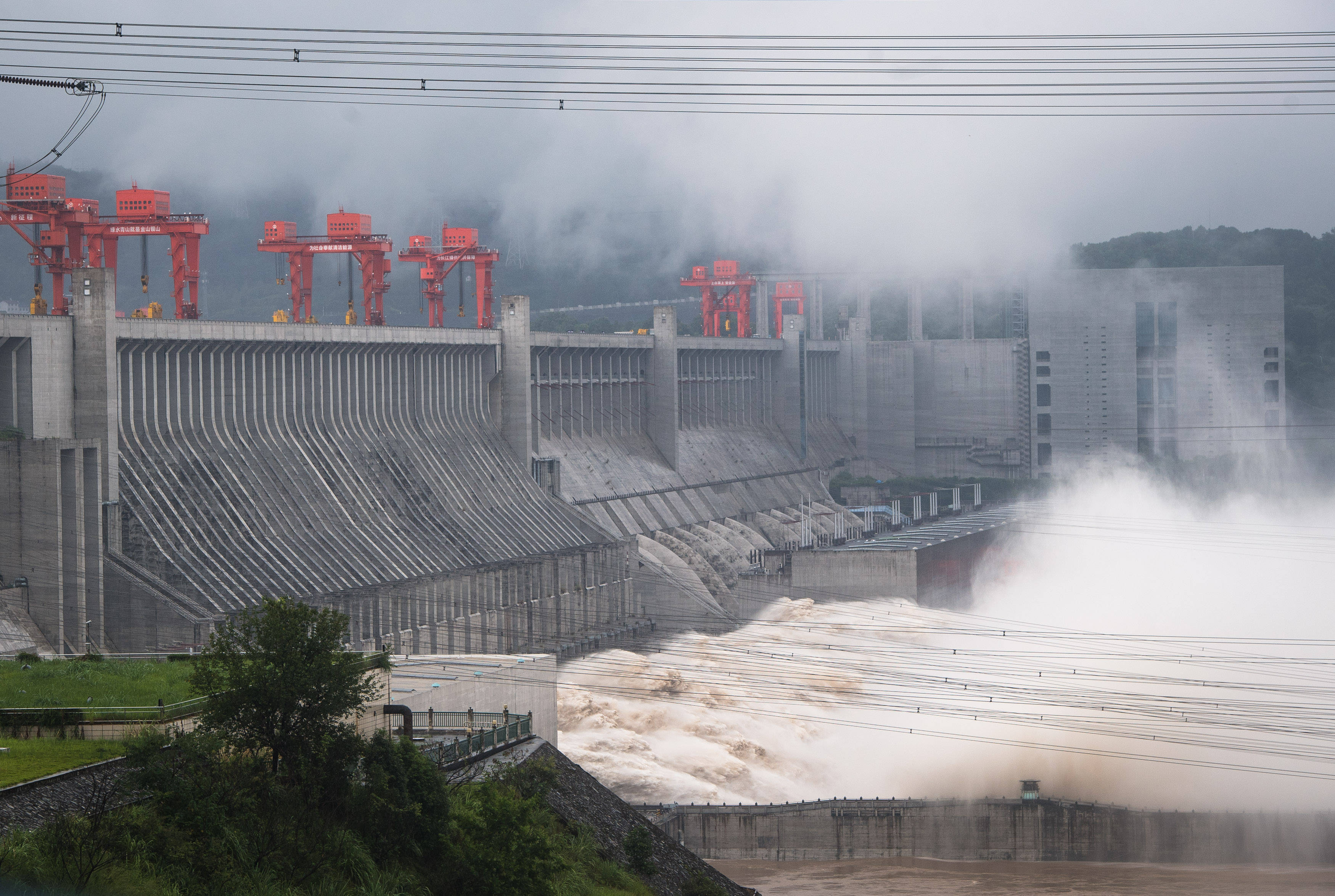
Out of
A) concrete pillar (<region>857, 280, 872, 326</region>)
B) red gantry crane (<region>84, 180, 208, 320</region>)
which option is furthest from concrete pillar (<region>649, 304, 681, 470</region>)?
red gantry crane (<region>84, 180, 208, 320</region>)

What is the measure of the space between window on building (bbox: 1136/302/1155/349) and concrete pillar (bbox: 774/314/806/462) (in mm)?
17896

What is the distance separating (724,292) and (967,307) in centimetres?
1706

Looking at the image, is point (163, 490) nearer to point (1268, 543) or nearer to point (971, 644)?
point (971, 644)

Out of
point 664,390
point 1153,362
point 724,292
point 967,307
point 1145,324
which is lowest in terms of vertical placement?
point 664,390

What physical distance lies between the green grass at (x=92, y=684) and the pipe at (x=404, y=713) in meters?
3.09

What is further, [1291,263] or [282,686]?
[1291,263]

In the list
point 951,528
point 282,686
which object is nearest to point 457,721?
point 282,686

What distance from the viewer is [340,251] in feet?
196

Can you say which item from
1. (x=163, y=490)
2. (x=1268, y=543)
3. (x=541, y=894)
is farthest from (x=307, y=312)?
(x=1268, y=543)

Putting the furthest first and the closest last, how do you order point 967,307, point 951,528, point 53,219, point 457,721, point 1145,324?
1. point 967,307
2. point 1145,324
3. point 951,528
4. point 53,219
5. point 457,721

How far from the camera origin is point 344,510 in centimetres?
4516

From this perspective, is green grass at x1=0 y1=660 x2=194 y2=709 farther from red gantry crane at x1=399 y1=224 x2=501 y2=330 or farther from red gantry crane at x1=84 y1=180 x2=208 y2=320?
red gantry crane at x1=399 y1=224 x2=501 y2=330

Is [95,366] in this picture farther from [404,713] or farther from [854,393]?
[854,393]

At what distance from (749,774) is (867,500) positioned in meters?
40.3
